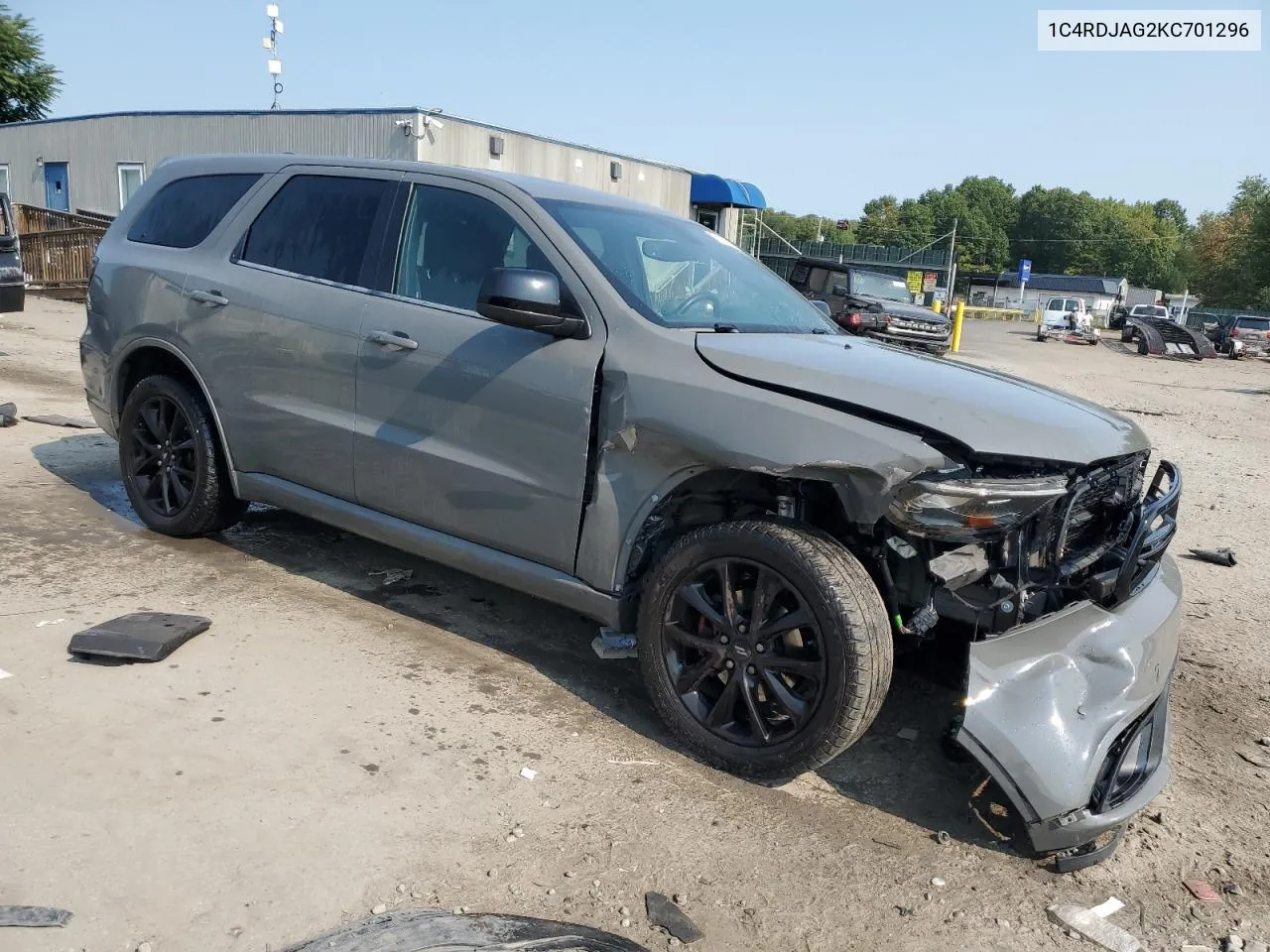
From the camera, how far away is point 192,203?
16.2 feet

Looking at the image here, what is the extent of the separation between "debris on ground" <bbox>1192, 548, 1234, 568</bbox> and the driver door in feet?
15.0

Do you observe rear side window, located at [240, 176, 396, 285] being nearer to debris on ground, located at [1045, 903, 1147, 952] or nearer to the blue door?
debris on ground, located at [1045, 903, 1147, 952]

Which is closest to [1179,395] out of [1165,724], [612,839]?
[1165,724]

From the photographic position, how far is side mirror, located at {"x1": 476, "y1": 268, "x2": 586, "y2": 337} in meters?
3.38

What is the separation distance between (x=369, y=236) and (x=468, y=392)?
101 cm

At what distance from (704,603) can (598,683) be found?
0.85 m

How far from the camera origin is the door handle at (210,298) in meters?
4.54

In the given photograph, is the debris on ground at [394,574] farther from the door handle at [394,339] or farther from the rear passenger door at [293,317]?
the door handle at [394,339]

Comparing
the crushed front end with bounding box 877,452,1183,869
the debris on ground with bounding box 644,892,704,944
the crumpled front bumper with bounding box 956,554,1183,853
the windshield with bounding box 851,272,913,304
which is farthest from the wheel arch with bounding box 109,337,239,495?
the windshield with bounding box 851,272,913,304

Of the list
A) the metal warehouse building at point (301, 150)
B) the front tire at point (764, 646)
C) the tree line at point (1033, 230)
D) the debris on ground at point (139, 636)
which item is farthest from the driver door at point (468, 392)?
the tree line at point (1033, 230)

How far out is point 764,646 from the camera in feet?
10.3

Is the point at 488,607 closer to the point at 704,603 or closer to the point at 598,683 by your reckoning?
the point at 598,683

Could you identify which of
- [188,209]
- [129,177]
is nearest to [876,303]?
[129,177]

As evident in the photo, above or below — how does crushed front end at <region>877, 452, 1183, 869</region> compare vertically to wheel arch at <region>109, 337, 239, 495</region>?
below
